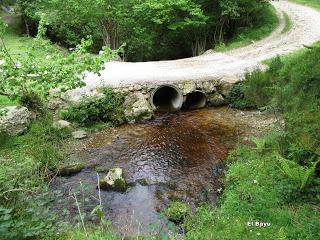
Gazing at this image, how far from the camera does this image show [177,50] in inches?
1006

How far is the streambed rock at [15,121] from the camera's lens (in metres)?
12.4

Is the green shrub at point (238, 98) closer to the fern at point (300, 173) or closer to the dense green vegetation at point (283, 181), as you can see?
the dense green vegetation at point (283, 181)

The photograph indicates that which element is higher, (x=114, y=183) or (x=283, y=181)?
(x=283, y=181)

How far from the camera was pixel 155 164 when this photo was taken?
11289 mm

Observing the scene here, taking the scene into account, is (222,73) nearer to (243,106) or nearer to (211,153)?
(243,106)

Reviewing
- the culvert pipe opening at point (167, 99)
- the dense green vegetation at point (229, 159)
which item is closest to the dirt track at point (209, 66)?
the culvert pipe opening at point (167, 99)

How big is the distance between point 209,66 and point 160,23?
459cm

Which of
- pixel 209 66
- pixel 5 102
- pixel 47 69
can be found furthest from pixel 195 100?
pixel 5 102

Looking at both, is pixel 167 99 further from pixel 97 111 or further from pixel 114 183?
pixel 114 183

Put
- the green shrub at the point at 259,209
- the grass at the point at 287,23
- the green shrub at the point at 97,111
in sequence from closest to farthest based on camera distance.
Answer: the green shrub at the point at 259,209 < the green shrub at the point at 97,111 < the grass at the point at 287,23

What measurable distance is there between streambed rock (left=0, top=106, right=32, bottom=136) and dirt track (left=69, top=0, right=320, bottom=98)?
249 centimetres

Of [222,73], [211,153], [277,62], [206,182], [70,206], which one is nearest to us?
[70,206]

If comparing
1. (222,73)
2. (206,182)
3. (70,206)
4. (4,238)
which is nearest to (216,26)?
(222,73)

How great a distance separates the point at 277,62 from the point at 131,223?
8746 mm
